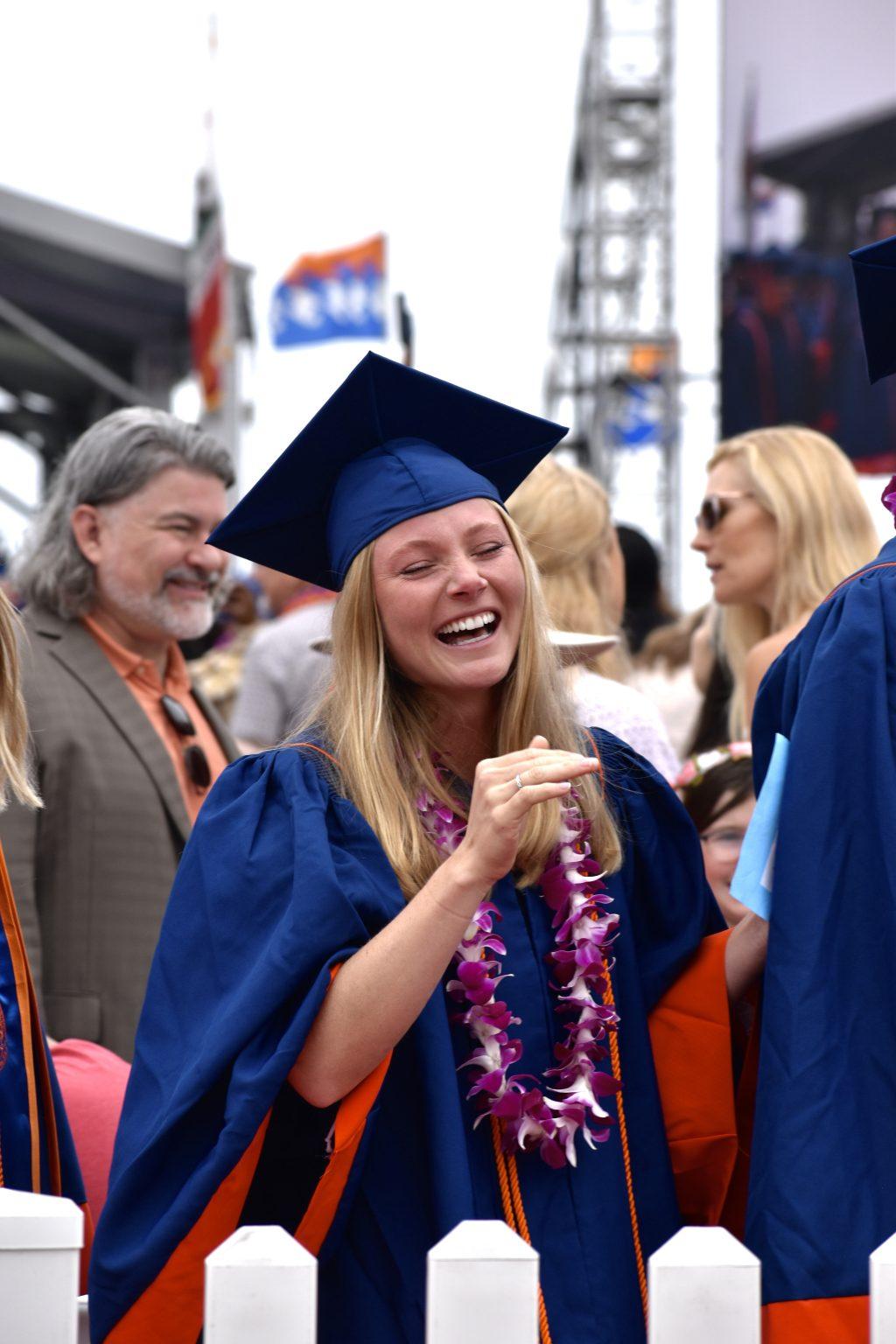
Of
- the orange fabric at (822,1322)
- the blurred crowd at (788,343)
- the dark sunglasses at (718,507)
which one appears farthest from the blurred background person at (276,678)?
the blurred crowd at (788,343)

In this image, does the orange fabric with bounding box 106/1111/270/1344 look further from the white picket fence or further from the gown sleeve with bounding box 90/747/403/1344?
the white picket fence

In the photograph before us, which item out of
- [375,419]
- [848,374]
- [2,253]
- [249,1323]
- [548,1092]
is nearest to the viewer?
[249,1323]

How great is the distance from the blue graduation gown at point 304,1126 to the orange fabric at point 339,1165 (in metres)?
0.02

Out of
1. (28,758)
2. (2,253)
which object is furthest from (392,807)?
(2,253)

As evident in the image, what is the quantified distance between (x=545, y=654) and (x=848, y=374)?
24.6 ft

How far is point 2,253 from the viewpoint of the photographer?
1575 centimetres

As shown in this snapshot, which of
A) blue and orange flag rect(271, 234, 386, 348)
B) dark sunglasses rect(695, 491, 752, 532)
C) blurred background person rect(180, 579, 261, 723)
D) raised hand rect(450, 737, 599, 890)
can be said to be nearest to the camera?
raised hand rect(450, 737, 599, 890)

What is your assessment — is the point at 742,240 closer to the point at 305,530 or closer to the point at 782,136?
the point at 782,136

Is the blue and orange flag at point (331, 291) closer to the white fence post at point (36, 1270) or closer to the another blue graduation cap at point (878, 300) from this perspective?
the another blue graduation cap at point (878, 300)

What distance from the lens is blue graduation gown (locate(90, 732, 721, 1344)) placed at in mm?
2143

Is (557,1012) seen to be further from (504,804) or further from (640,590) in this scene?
(640,590)

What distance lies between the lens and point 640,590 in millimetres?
5895

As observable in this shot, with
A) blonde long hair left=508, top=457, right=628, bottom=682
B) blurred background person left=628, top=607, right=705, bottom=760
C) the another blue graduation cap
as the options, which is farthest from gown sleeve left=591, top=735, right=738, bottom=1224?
blurred background person left=628, top=607, right=705, bottom=760

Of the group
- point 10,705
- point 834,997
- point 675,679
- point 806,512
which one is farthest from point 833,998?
point 675,679
